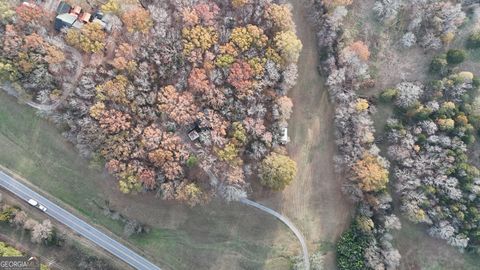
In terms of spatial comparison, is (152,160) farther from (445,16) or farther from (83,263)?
(445,16)

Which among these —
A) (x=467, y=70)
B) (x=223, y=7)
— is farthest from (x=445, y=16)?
(x=223, y=7)

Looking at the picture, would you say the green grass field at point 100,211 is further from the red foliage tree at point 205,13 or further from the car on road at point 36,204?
the red foliage tree at point 205,13

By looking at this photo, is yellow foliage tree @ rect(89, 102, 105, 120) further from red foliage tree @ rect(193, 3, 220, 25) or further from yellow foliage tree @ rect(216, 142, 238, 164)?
red foliage tree @ rect(193, 3, 220, 25)

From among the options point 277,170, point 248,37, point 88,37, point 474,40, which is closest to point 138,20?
point 88,37

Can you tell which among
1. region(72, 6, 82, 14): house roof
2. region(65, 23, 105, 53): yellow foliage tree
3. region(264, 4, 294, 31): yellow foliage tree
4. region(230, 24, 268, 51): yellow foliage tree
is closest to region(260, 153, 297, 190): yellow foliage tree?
region(230, 24, 268, 51): yellow foliage tree

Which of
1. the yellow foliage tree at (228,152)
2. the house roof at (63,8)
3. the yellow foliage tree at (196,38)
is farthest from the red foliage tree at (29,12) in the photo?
the yellow foliage tree at (228,152)

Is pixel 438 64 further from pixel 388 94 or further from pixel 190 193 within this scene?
pixel 190 193
